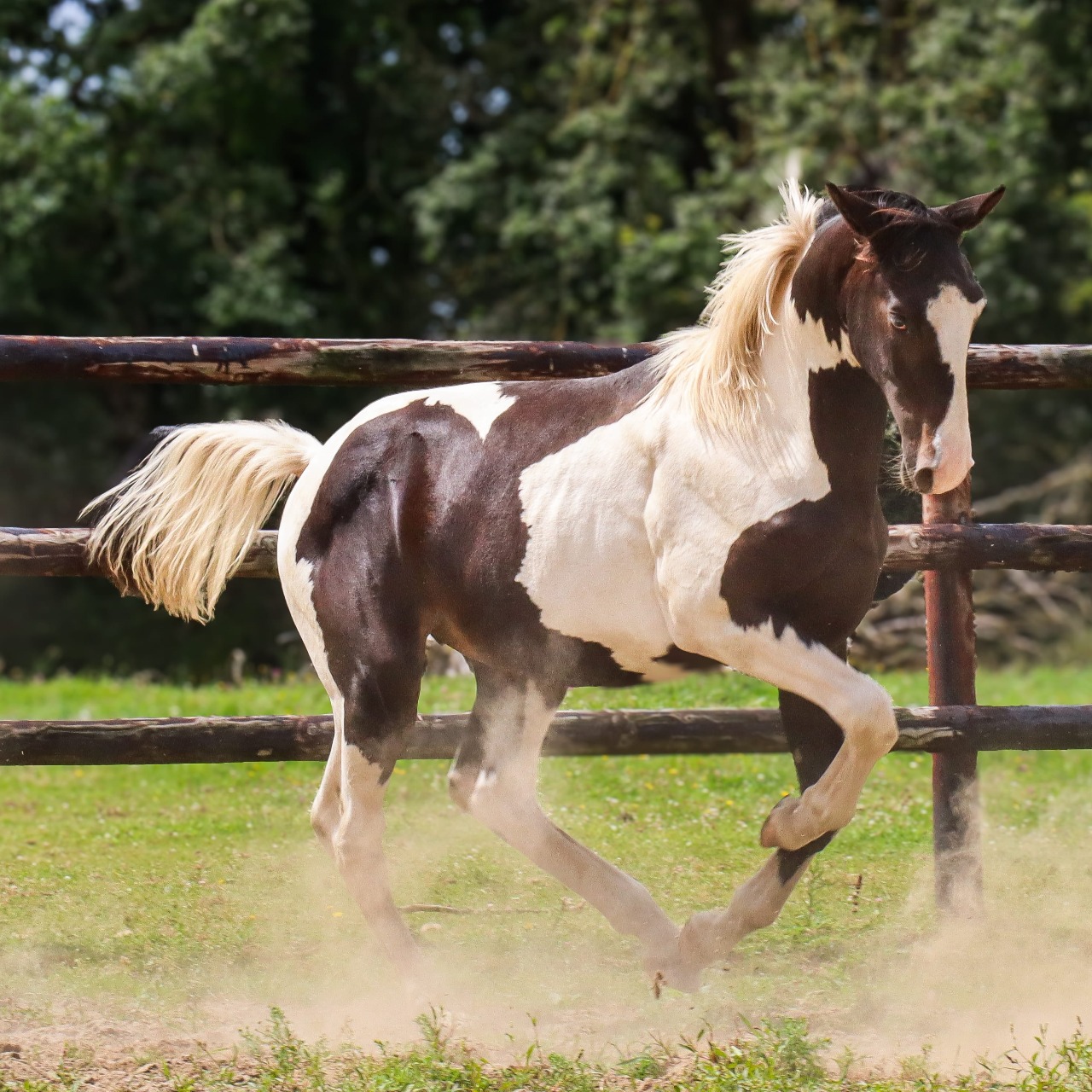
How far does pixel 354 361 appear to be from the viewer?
418cm

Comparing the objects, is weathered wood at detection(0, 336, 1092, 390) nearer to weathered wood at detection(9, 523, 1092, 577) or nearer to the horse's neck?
weathered wood at detection(9, 523, 1092, 577)

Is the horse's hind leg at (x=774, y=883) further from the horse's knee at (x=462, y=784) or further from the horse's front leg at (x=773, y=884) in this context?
the horse's knee at (x=462, y=784)

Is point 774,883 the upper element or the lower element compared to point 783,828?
lower

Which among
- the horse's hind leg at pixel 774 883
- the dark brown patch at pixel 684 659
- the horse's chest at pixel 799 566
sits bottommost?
the horse's hind leg at pixel 774 883

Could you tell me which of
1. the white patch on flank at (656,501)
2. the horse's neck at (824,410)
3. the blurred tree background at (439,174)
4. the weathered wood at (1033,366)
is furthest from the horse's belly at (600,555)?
the blurred tree background at (439,174)

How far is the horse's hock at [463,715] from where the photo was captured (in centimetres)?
414

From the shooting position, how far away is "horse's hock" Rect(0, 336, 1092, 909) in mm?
4137

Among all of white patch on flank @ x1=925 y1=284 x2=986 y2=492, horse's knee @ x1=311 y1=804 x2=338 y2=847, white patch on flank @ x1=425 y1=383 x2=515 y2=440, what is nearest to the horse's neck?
A: white patch on flank @ x1=925 y1=284 x2=986 y2=492

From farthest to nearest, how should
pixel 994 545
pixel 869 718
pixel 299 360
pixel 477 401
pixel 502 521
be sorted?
pixel 994 545, pixel 299 360, pixel 477 401, pixel 502 521, pixel 869 718

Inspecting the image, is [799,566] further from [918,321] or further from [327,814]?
[327,814]

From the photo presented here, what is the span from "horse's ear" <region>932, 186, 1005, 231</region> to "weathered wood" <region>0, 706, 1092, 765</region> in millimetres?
1655

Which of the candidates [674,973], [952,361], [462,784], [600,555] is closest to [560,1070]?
[674,973]

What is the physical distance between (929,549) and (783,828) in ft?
Result: 4.24

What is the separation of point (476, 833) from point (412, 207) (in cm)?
1235
